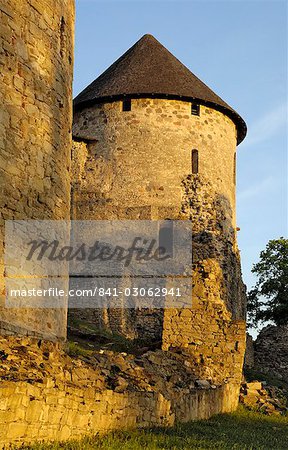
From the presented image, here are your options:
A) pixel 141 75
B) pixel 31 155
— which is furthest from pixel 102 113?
pixel 31 155

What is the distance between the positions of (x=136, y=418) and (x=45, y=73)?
5858 mm

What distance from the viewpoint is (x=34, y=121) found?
41.9 feet

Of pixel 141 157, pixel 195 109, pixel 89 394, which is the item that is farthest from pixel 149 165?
pixel 89 394

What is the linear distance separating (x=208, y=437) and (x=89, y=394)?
2485 millimetres

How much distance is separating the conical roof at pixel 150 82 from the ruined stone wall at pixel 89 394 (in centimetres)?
1594

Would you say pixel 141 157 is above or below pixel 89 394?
above

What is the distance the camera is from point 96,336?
20547 millimetres

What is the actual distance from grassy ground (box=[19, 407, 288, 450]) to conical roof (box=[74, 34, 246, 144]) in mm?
16450

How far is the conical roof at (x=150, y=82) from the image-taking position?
29.6 metres

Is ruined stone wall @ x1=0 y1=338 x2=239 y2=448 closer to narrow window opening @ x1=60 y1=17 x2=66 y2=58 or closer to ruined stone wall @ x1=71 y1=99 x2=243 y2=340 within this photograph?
narrow window opening @ x1=60 y1=17 x2=66 y2=58

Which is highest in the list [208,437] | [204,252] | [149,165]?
[149,165]

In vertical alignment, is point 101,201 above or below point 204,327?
above

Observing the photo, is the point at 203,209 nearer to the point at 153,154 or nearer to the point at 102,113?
the point at 153,154

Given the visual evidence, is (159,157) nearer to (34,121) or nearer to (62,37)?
(62,37)
